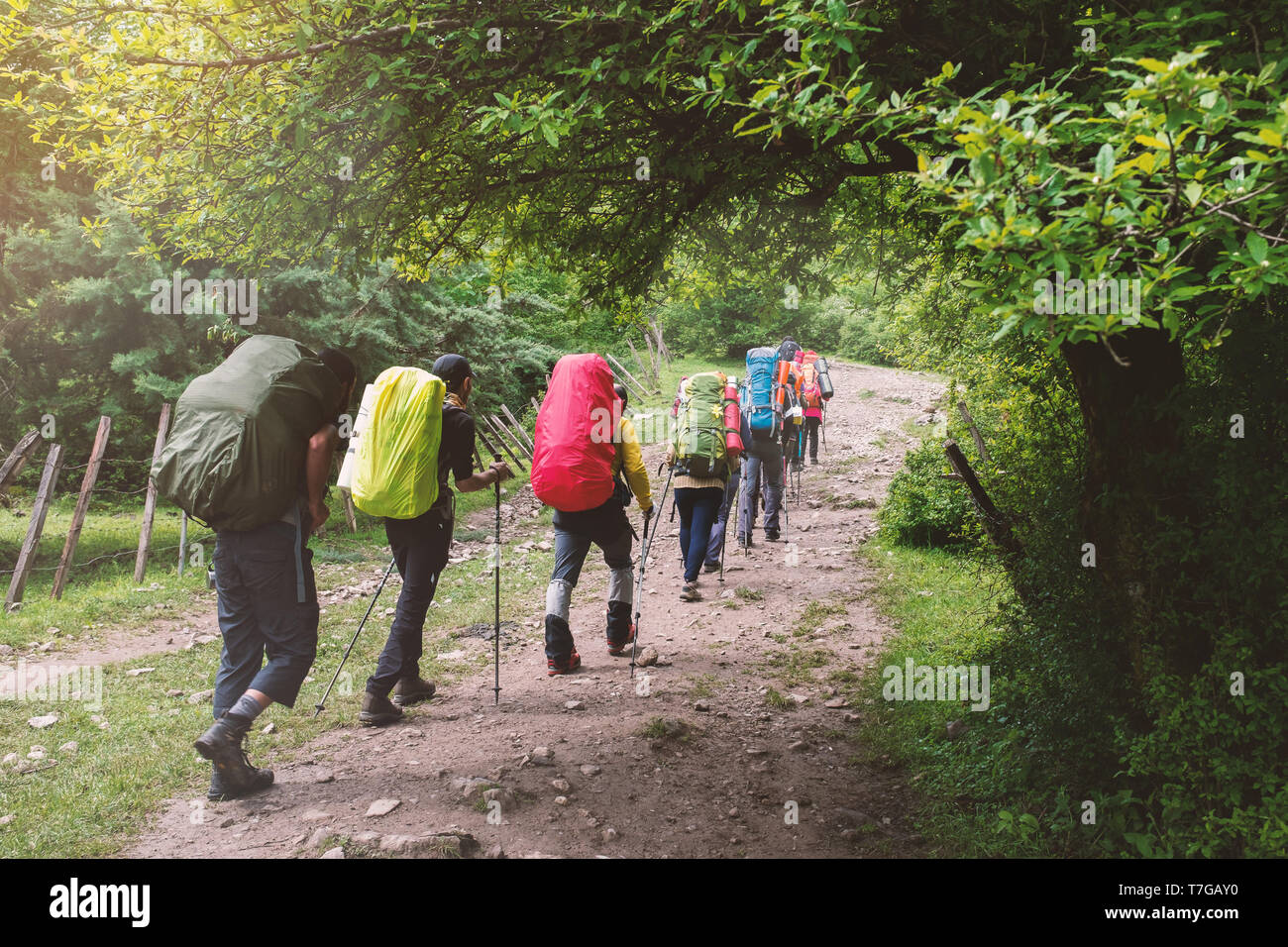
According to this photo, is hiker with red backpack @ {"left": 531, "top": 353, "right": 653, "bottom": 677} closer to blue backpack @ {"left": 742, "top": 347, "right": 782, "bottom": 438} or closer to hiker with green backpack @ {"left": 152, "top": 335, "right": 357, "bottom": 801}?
Answer: hiker with green backpack @ {"left": 152, "top": 335, "right": 357, "bottom": 801}

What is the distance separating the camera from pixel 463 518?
15.0 metres

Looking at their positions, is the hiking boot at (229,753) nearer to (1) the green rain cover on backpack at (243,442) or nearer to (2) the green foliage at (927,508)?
(1) the green rain cover on backpack at (243,442)

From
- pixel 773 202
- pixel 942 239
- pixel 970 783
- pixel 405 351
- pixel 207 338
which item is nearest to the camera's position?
pixel 970 783

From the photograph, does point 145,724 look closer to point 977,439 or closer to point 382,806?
point 382,806

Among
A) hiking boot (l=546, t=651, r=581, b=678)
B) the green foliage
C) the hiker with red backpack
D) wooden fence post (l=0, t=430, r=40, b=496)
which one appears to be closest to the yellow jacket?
the hiker with red backpack

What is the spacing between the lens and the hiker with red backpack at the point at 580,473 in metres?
6.16

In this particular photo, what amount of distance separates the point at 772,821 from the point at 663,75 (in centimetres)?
378

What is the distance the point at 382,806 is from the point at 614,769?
1339 millimetres

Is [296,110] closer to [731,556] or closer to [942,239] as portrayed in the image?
[942,239]

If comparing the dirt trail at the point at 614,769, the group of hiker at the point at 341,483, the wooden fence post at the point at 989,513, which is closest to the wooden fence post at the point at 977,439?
the wooden fence post at the point at 989,513

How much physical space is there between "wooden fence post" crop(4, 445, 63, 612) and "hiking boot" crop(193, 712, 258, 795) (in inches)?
231

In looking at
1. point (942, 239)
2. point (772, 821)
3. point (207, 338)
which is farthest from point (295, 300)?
point (772, 821)

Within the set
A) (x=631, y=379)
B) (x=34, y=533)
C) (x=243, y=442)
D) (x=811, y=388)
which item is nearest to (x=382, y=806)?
(x=243, y=442)

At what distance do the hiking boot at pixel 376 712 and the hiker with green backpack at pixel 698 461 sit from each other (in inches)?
150
